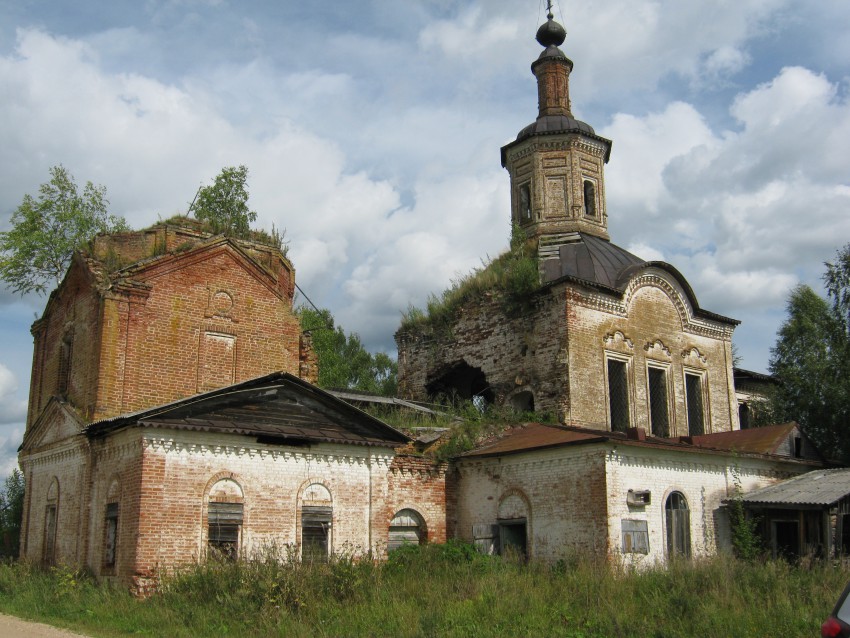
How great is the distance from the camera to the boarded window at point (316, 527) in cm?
1451

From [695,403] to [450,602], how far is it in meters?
13.7

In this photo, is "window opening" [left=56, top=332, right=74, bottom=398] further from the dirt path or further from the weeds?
the dirt path

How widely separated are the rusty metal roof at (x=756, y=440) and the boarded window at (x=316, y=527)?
7.98 meters

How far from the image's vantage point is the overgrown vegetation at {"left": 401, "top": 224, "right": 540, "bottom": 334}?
A: 20.9 m

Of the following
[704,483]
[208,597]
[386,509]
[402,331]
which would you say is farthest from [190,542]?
[402,331]

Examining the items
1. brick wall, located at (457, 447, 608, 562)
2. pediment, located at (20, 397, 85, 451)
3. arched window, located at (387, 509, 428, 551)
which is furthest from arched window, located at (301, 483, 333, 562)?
pediment, located at (20, 397, 85, 451)

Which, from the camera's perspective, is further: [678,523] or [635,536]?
[678,523]

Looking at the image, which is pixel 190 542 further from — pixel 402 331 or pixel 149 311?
pixel 402 331

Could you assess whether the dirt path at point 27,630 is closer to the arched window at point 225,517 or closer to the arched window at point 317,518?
the arched window at point 225,517

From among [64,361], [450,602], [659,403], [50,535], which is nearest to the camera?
[450,602]

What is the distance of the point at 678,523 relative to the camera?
51.4ft

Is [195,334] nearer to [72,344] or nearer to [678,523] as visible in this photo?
[72,344]

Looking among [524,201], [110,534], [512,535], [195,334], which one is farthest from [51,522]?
[524,201]

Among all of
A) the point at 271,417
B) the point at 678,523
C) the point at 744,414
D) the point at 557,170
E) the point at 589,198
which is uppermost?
the point at 557,170
